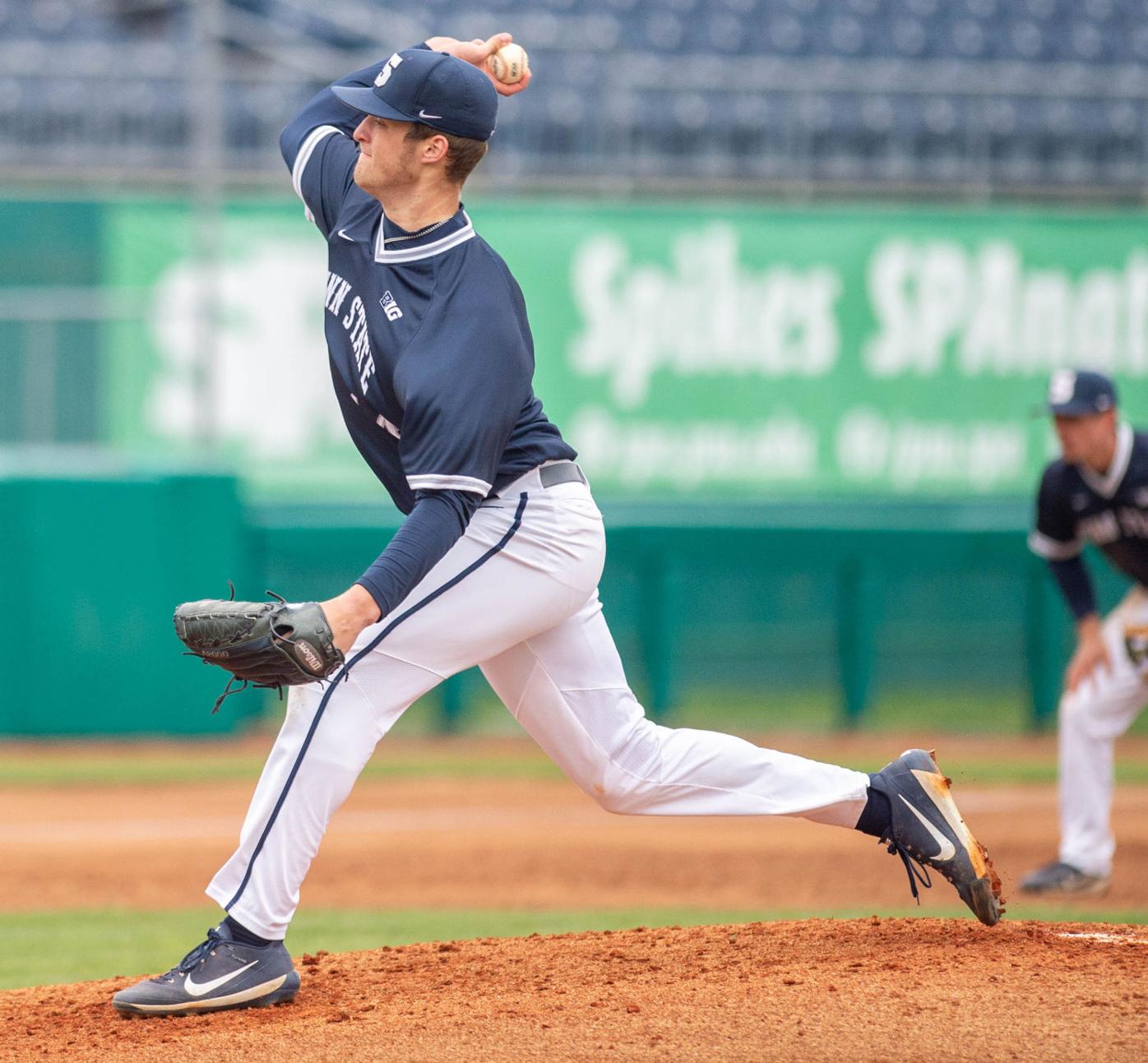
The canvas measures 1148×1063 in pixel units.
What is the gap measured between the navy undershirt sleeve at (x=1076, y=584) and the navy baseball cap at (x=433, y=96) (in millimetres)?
3782

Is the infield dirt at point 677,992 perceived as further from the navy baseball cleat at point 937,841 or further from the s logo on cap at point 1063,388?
the s logo on cap at point 1063,388

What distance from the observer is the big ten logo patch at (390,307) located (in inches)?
136

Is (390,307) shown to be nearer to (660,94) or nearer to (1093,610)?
(1093,610)

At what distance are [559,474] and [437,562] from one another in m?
0.45

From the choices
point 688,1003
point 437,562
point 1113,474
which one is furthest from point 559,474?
point 1113,474

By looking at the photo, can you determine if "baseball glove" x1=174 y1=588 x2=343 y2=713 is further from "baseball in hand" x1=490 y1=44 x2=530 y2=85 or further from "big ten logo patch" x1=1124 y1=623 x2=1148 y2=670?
"big ten logo patch" x1=1124 y1=623 x2=1148 y2=670

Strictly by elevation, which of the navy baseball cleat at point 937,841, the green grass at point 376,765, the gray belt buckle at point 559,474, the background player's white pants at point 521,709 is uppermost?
the gray belt buckle at point 559,474

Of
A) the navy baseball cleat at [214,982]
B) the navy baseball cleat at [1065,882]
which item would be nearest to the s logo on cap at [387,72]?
the navy baseball cleat at [214,982]

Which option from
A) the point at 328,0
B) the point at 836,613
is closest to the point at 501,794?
the point at 836,613

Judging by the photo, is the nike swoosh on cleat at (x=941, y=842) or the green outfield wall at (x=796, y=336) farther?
the green outfield wall at (x=796, y=336)

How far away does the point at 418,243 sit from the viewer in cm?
352

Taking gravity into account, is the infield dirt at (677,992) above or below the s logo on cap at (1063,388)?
below

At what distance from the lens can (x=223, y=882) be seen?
3471mm

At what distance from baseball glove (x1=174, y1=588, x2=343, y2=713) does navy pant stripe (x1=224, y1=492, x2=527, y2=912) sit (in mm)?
170
